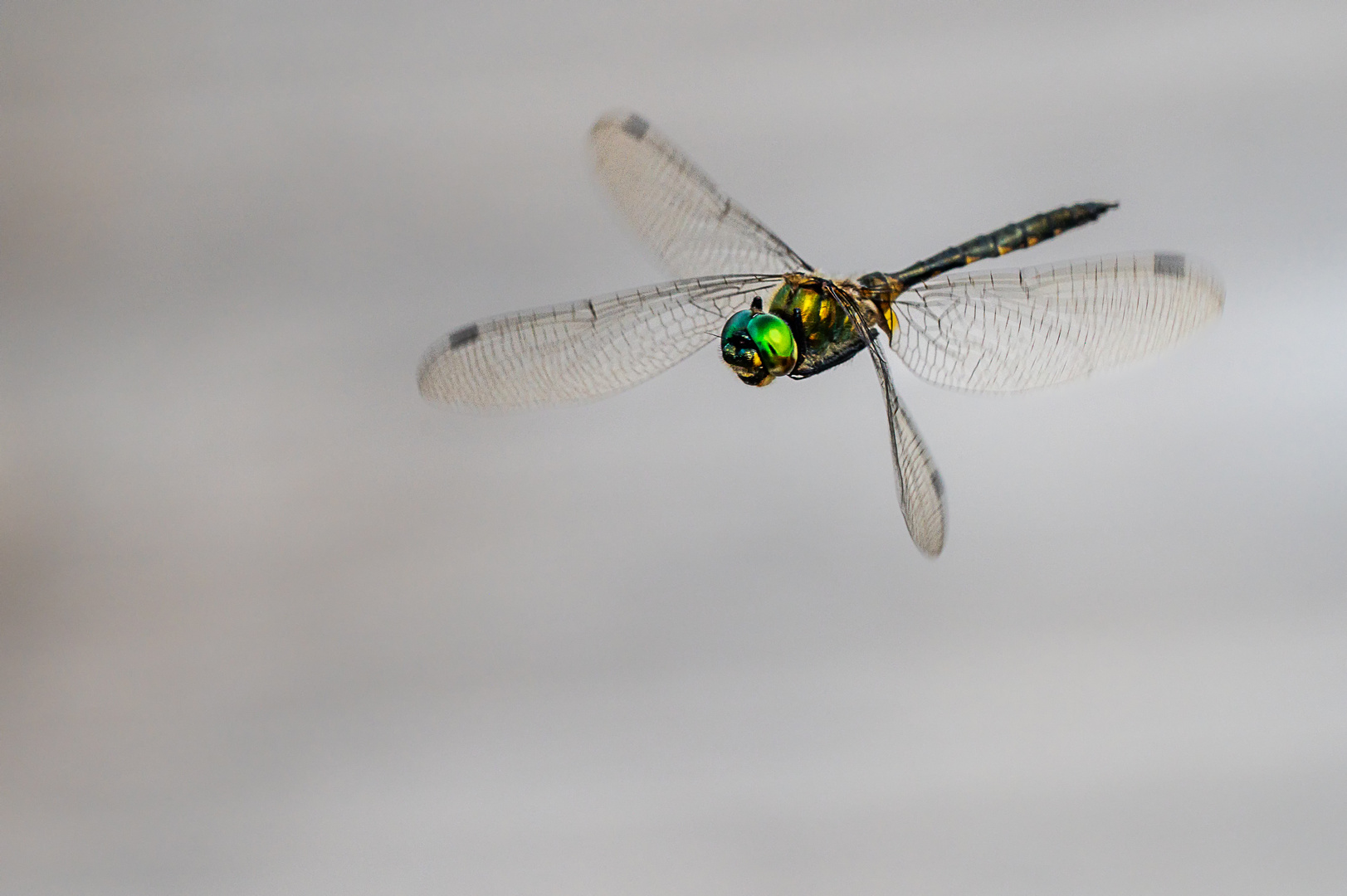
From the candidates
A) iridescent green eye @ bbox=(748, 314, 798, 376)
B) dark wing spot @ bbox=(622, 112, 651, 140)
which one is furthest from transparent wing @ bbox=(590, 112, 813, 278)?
iridescent green eye @ bbox=(748, 314, 798, 376)

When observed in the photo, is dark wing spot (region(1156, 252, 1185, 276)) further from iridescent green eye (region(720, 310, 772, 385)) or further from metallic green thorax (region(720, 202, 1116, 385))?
iridescent green eye (region(720, 310, 772, 385))

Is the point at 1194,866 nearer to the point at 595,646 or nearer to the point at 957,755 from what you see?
the point at 957,755

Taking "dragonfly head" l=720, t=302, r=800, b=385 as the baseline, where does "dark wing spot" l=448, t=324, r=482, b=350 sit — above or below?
above

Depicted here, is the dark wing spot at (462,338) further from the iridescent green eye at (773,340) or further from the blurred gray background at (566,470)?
the blurred gray background at (566,470)

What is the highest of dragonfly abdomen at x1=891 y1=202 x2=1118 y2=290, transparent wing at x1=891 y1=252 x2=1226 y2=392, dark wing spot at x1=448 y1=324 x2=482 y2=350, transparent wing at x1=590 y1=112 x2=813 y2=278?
transparent wing at x1=590 y1=112 x2=813 y2=278

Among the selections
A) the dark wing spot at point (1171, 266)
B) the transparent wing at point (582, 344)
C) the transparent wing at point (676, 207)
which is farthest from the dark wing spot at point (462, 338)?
the dark wing spot at point (1171, 266)

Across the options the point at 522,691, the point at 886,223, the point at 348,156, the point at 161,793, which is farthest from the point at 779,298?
the point at 161,793
